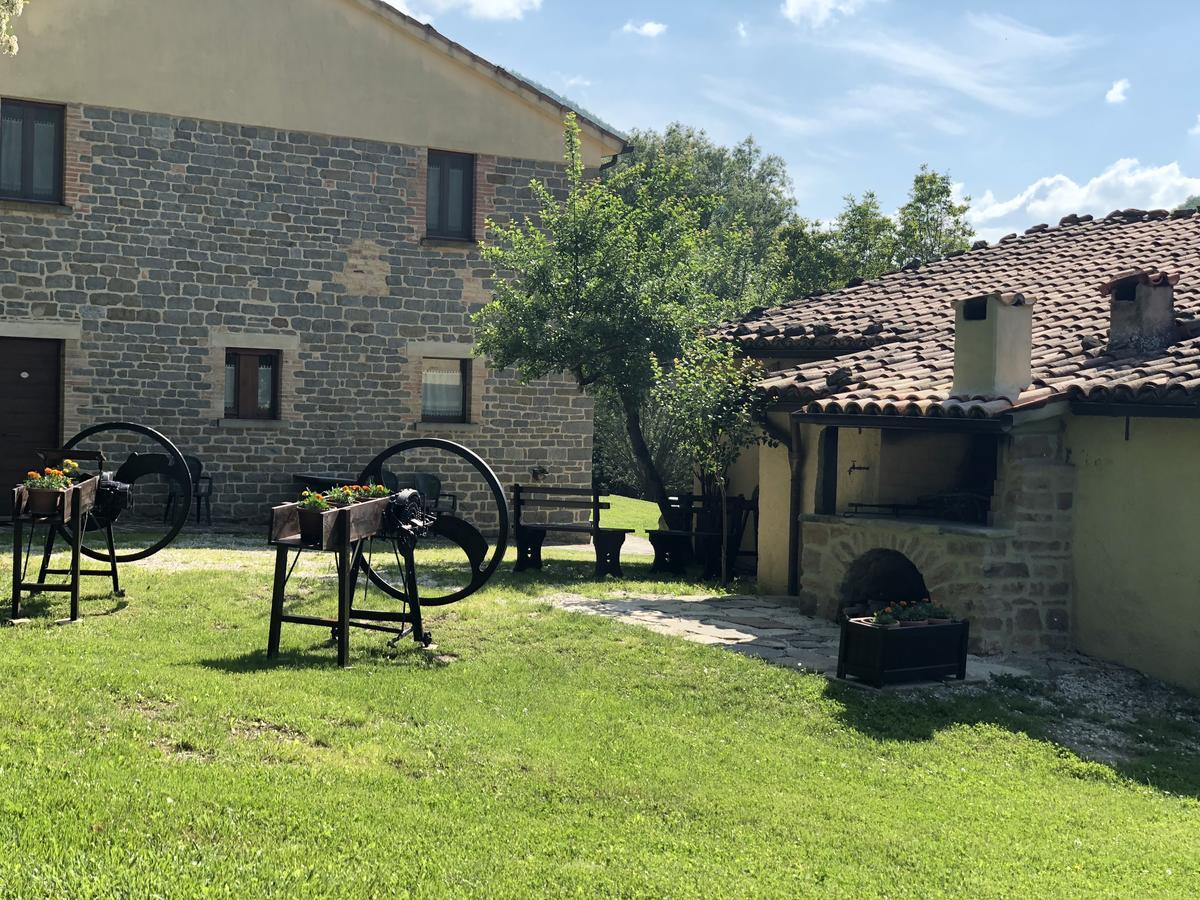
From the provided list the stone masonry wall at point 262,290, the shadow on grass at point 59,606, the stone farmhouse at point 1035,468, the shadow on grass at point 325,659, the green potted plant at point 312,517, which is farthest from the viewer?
the stone masonry wall at point 262,290

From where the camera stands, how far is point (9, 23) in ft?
47.4

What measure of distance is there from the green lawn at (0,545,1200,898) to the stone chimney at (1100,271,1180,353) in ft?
12.0

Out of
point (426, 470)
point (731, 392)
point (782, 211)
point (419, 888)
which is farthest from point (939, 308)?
point (782, 211)

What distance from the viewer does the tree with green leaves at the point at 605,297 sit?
14.9 metres

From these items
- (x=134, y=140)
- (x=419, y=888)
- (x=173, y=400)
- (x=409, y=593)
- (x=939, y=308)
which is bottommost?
(x=419, y=888)

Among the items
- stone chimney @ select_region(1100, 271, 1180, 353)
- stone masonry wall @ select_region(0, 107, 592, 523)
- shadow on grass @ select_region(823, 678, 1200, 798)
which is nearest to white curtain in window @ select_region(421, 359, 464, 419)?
stone masonry wall @ select_region(0, 107, 592, 523)

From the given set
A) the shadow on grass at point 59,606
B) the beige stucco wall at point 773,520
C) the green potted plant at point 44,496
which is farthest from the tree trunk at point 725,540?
the green potted plant at point 44,496

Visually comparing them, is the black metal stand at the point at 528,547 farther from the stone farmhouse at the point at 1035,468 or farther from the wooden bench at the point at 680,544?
the stone farmhouse at the point at 1035,468

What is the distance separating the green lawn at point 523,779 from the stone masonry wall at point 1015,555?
1437 millimetres

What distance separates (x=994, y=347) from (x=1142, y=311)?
4.88ft

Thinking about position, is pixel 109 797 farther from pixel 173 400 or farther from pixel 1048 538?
pixel 173 400

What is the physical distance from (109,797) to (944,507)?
7702 millimetres

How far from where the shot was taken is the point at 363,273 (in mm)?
17047

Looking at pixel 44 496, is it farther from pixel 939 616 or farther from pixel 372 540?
pixel 939 616
